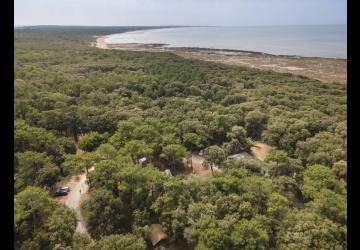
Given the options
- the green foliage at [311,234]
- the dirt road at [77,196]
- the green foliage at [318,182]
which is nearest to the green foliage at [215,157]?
the green foliage at [318,182]

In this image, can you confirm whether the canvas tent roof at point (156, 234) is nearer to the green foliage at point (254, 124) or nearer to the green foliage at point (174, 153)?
the green foliage at point (174, 153)

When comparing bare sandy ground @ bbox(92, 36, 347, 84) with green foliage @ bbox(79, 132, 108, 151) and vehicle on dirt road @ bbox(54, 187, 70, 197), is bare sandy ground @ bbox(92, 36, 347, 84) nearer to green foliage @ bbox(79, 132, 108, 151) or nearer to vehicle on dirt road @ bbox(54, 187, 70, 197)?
green foliage @ bbox(79, 132, 108, 151)

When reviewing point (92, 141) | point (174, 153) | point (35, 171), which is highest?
point (92, 141)

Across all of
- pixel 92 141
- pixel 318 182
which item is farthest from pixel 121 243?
pixel 92 141

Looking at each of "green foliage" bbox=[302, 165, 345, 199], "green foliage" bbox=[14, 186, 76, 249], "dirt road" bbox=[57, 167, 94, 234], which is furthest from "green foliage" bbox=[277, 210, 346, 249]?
"dirt road" bbox=[57, 167, 94, 234]

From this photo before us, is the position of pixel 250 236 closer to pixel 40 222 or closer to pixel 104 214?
pixel 104 214

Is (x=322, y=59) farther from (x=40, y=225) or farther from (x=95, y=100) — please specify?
(x=40, y=225)
